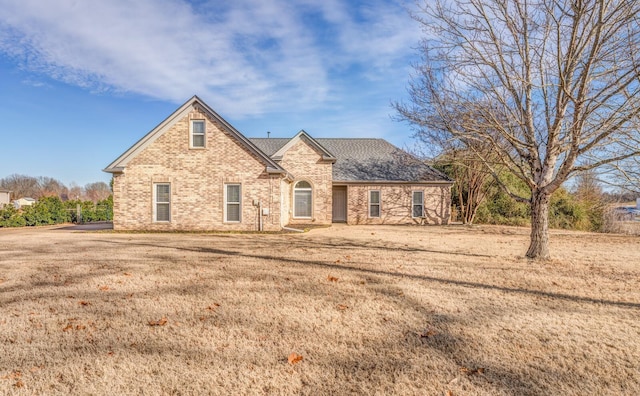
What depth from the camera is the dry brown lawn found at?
311 cm

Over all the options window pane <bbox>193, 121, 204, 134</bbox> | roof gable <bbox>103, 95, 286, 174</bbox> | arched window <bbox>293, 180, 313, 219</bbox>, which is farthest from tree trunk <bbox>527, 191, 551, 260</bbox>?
window pane <bbox>193, 121, 204, 134</bbox>

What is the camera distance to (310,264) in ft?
27.0

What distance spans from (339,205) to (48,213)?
17.6 meters

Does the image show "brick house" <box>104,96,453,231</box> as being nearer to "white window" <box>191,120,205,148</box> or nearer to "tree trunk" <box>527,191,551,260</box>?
"white window" <box>191,120,205,148</box>

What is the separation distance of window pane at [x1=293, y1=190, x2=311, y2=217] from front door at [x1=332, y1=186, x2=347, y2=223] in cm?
249

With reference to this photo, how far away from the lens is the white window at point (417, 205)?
2167cm

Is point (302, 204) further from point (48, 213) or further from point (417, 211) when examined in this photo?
point (48, 213)

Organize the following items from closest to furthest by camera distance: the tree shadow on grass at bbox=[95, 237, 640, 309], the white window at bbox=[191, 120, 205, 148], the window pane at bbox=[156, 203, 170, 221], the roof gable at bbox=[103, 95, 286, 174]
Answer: the tree shadow on grass at bbox=[95, 237, 640, 309] → the roof gable at bbox=[103, 95, 286, 174] → the white window at bbox=[191, 120, 205, 148] → the window pane at bbox=[156, 203, 170, 221]

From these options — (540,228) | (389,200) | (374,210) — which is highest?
(389,200)

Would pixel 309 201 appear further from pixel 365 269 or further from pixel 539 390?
pixel 539 390

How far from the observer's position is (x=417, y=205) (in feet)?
71.2

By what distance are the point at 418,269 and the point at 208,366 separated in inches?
214

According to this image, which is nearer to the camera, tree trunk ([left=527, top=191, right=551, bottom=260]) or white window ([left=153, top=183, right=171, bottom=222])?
tree trunk ([left=527, top=191, right=551, bottom=260])

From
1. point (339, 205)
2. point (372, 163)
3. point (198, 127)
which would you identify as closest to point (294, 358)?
point (198, 127)
